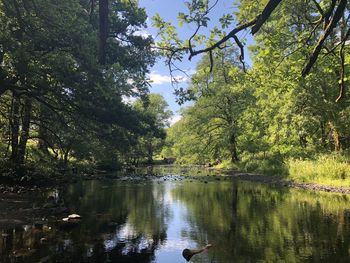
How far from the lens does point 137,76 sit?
21.6 m

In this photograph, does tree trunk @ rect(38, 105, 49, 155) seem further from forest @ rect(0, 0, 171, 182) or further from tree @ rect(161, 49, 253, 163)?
tree @ rect(161, 49, 253, 163)

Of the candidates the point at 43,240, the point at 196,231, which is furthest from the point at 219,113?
the point at 43,240

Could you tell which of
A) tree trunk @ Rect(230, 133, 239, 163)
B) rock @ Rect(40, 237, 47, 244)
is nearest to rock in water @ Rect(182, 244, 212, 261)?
rock @ Rect(40, 237, 47, 244)

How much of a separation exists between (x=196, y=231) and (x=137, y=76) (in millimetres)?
11236

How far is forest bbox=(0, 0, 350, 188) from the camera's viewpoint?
8.66 m

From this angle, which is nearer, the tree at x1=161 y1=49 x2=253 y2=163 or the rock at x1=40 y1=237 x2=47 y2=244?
the rock at x1=40 y1=237 x2=47 y2=244

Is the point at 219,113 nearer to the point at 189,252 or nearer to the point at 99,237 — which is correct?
the point at 99,237

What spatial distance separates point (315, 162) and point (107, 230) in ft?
64.9

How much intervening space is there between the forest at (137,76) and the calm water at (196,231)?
4.46 metres

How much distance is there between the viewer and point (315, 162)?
1100 inches

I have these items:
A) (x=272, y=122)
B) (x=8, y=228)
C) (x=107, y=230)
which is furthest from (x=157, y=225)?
(x=272, y=122)

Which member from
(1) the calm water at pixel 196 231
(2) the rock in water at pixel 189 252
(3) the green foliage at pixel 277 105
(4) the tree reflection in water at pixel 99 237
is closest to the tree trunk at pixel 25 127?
(1) the calm water at pixel 196 231

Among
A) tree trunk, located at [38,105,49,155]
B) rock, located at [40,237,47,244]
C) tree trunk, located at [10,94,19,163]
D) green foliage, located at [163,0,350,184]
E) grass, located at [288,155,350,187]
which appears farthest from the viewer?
tree trunk, located at [38,105,49,155]

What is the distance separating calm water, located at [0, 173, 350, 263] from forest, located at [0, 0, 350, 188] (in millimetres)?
4457
